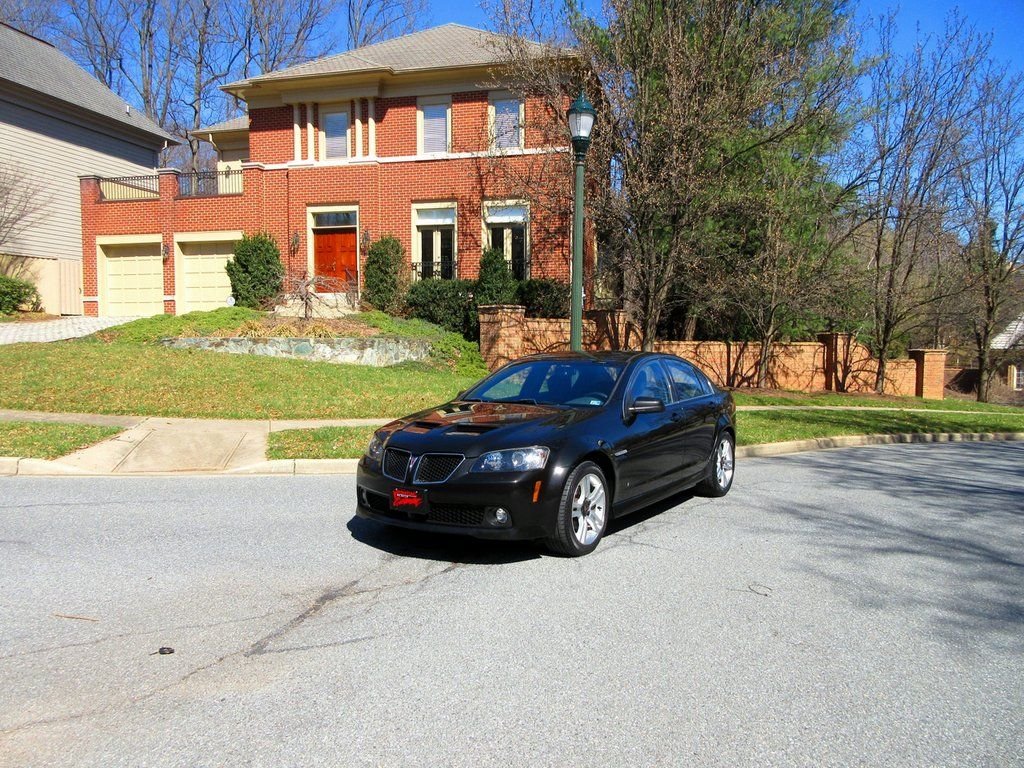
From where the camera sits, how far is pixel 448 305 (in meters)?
20.8

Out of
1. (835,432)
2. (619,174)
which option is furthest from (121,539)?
(619,174)

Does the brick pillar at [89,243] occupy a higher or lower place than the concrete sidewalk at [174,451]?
higher

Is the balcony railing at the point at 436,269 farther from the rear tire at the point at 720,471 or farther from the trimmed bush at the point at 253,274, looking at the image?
the rear tire at the point at 720,471

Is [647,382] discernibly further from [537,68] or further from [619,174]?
[537,68]

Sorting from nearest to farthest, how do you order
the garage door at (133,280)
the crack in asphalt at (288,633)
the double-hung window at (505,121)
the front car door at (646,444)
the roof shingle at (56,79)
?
the crack in asphalt at (288,633) → the front car door at (646,444) → the double-hung window at (505,121) → the garage door at (133,280) → the roof shingle at (56,79)

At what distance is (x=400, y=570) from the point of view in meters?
5.53

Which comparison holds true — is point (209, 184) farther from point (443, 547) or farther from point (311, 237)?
point (443, 547)

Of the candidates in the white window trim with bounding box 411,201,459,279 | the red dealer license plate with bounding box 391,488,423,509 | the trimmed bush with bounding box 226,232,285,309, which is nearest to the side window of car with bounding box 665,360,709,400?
the red dealer license plate with bounding box 391,488,423,509

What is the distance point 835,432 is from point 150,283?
20.2 m

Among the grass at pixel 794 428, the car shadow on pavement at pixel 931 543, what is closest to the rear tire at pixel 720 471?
the car shadow on pavement at pixel 931 543

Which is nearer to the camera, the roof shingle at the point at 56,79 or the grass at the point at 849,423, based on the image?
the grass at the point at 849,423

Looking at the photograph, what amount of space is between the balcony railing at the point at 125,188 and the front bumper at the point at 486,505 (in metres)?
22.2

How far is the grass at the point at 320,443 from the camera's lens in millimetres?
9758

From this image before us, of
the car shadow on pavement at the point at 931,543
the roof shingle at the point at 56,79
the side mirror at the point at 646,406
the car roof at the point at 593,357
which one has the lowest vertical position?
the car shadow on pavement at the point at 931,543
